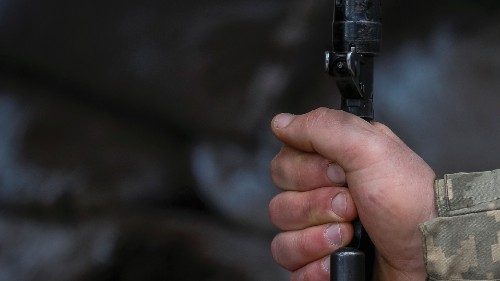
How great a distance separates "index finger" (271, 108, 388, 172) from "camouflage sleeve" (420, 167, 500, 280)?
9 centimetres

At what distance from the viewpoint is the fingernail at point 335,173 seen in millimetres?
1146

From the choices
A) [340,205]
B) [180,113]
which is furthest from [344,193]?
[180,113]

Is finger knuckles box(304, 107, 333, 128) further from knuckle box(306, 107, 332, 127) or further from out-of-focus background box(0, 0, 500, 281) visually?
out-of-focus background box(0, 0, 500, 281)

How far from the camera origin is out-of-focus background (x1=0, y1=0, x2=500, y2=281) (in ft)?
4.43

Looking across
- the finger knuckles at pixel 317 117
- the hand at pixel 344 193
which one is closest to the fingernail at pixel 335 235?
the hand at pixel 344 193

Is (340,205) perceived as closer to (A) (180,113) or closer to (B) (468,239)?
(B) (468,239)

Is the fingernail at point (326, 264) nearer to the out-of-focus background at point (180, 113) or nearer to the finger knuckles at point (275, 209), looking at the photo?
the finger knuckles at point (275, 209)

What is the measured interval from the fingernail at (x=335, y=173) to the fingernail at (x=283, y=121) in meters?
0.06

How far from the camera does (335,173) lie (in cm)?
115

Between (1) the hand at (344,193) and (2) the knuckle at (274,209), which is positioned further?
(2) the knuckle at (274,209)

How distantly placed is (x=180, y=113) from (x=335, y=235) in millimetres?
322

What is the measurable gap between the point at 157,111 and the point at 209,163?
0.09 metres

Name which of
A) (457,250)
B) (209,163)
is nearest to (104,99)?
(209,163)

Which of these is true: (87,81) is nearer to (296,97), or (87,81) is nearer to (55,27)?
(55,27)
